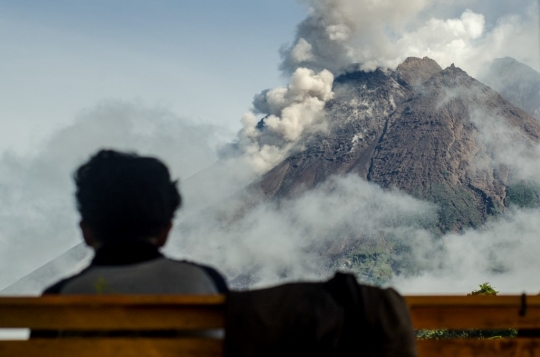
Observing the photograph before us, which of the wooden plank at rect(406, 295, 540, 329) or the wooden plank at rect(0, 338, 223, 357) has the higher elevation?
the wooden plank at rect(406, 295, 540, 329)

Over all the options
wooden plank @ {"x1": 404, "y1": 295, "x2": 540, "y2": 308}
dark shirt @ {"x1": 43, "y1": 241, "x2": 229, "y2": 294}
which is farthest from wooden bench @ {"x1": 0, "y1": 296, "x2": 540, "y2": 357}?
wooden plank @ {"x1": 404, "y1": 295, "x2": 540, "y2": 308}

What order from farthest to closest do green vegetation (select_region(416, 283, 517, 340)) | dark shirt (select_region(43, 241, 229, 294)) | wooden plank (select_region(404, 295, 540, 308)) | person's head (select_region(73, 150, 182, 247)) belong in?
green vegetation (select_region(416, 283, 517, 340)) < person's head (select_region(73, 150, 182, 247)) < dark shirt (select_region(43, 241, 229, 294)) < wooden plank (select_region(404, 295, 540, 308))

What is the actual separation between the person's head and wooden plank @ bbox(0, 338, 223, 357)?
621mm

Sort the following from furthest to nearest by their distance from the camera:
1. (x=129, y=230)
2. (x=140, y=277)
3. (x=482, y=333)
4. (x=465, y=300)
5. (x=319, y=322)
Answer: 1. (x=482, y=333)
2. (x=129, y=230)
3. (x=140, y=277)
4. (x=465, y=300)
5. (x=319, y=322)

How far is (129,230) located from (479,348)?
1.63 metres

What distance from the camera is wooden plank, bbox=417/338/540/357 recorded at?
8.59ft

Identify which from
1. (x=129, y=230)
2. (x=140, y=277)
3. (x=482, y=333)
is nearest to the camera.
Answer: (x=140, y=277)

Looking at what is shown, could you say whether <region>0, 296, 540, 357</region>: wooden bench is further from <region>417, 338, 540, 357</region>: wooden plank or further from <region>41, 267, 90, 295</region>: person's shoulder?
<region>417, 338, 540, 357</region>: wooden plank

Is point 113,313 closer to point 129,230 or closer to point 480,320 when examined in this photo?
point 129,230

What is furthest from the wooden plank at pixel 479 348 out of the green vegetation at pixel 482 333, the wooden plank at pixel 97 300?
the green vegetation at pixel 482 333

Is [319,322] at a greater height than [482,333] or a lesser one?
greater

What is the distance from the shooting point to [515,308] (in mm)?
2639

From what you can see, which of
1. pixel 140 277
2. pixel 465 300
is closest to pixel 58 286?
pixel 140 277

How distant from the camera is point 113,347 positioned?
2400 mm
